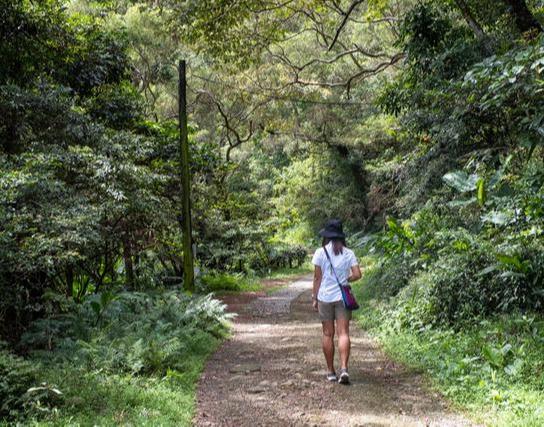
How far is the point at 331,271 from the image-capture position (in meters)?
5.78

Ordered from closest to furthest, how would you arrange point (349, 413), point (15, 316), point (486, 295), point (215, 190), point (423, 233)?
point (349, 413) → point (486, 295) → point (15, 316) → point (423, 233) → point (215, 190)

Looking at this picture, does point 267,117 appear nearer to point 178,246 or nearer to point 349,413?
point 178,246

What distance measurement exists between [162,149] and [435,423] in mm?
11584

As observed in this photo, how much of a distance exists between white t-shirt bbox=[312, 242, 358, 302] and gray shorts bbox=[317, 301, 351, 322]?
0.06 meters

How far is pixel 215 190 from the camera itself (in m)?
17.8

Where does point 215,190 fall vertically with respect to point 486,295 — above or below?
above

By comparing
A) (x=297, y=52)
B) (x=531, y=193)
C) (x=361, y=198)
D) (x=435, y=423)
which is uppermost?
(x=297, y=52)

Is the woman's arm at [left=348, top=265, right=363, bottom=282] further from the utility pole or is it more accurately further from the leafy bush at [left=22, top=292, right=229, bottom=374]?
the utility pole

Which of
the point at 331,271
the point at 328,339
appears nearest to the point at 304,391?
the point at 328,339

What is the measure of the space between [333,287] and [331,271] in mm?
185

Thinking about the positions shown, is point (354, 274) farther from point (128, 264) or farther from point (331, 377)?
point (128, 264)

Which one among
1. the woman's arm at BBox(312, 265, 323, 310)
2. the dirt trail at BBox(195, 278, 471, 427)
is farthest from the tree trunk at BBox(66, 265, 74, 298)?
the woman's arm at BBox(312, 265, 323, 310)

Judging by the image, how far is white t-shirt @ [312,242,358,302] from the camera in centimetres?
573

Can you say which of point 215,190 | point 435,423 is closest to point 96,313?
point 435,423
